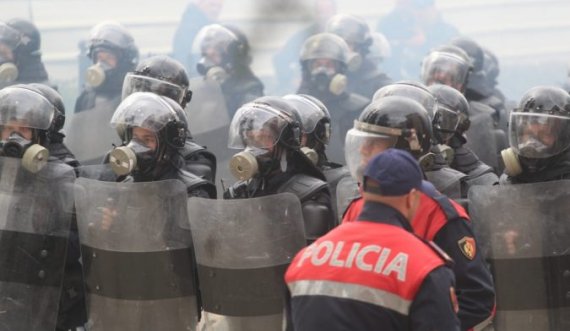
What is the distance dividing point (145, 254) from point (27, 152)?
81 centimetres

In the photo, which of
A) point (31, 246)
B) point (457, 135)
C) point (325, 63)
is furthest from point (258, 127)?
point (325, 63)

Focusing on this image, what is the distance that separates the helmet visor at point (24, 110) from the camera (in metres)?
6.81

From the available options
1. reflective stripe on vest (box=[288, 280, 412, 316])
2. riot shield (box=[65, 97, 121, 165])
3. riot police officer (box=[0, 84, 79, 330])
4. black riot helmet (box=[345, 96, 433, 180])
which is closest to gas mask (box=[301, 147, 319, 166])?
riot police officer (box=[0, 84, 79, 330])

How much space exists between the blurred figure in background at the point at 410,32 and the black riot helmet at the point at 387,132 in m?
10.8

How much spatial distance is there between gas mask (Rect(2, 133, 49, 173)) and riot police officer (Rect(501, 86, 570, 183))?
2126 millimetres

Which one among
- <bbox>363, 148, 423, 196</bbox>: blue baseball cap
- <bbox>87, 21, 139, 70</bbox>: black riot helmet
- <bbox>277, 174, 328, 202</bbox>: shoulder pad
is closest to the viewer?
<bbox>363, 148, 423, 196</bbox>: blue baseball cap

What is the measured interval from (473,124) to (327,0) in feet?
24.0

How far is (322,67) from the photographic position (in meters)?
12.0

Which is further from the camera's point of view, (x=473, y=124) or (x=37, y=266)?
(x=473, y=124)

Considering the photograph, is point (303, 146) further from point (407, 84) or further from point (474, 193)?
point (474, 193)

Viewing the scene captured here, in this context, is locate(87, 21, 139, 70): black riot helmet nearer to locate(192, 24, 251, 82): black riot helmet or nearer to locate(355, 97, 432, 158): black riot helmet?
locate(192, 24, 251, 82): black riot helmet

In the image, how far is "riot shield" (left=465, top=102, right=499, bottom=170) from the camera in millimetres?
8953

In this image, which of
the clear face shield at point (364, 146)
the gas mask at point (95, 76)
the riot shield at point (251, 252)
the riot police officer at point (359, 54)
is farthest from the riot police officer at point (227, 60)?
the clear face shield at point (364, 146)


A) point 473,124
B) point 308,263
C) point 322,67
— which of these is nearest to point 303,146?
point 473,124
